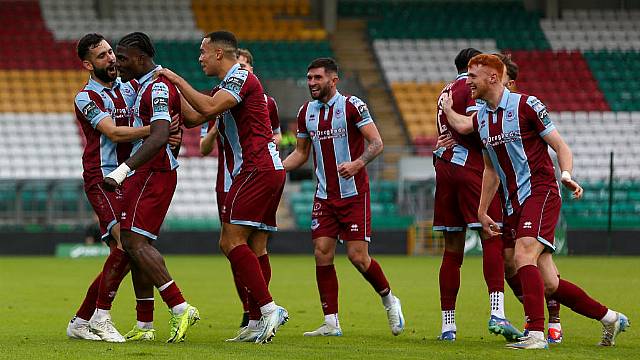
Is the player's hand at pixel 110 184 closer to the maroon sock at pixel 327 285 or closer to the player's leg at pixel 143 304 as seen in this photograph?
the player's leg at pixel 143 304

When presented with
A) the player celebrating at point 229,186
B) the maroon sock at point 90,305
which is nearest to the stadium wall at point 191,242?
the player celebrating at point 229,186

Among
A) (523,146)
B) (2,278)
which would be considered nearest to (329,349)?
(523,146)

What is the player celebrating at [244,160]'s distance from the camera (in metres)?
8.74

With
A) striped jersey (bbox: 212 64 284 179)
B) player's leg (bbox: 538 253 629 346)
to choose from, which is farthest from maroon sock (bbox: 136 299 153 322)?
player's leg (bbox: 538 253 629 346)

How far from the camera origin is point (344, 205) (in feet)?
33.7

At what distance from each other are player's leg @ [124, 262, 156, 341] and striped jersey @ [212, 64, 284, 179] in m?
1.04

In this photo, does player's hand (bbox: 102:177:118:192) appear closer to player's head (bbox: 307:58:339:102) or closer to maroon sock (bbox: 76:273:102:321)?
maroon sock (bbox: 76:273:102:321)

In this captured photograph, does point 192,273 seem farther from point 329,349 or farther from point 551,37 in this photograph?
point 551,37

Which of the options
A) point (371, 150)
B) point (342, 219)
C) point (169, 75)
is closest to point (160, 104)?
point (169, 75)

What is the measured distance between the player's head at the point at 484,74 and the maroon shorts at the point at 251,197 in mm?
1618

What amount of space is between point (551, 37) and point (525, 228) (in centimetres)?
2669

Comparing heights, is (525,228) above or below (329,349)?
above

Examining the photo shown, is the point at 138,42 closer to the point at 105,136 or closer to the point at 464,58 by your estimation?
the point at 105,136

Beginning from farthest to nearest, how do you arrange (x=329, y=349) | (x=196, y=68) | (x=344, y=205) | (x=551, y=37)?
(x=551, y=37) < (x=196, y=68) < (x=344, y=205) < (x=329, y=349)
